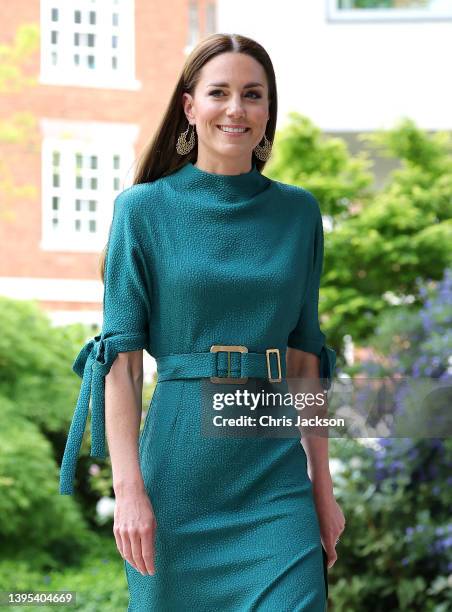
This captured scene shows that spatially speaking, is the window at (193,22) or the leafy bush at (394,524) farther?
the window at (193,22)

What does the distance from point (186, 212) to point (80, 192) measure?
10.7 metres

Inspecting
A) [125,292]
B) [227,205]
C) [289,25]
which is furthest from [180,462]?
[289,25]

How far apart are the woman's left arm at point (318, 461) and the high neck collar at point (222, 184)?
343mm

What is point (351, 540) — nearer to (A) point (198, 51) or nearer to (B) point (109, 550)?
(B) point (109, 550)

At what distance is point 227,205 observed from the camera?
2498mm

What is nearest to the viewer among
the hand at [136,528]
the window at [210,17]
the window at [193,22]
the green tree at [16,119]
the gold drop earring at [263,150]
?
the hand at [136,528]

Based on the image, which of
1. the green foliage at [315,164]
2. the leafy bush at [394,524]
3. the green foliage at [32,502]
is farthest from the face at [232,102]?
the green foliage at [315,164]

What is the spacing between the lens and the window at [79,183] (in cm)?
1302

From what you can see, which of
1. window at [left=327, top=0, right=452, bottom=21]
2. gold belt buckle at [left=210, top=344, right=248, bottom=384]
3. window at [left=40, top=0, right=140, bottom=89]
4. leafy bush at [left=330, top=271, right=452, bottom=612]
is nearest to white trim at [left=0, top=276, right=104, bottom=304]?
window at [left=40, top=0, right=140, bottom=89]

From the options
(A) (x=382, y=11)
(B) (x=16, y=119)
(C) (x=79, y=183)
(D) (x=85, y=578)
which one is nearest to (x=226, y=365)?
(D) (x=85, y=578)

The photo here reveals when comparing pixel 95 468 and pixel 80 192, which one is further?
pixel 80 192

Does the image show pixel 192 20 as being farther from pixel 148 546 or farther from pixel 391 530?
pixel 148 546

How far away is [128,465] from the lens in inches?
92.9

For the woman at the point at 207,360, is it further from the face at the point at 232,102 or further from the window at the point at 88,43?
the window at the point at 88,43
